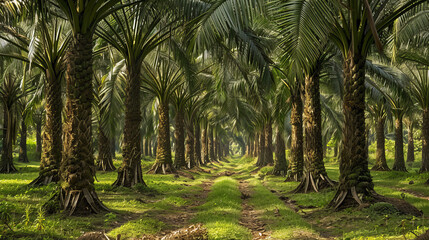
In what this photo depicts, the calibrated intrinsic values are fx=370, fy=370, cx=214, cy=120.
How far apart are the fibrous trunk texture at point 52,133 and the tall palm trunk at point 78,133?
4638mm

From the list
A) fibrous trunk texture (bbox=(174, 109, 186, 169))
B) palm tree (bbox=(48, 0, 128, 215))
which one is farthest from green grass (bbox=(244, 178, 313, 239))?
fibrous trunk texture (bbox=(174, 109, 186, 169))

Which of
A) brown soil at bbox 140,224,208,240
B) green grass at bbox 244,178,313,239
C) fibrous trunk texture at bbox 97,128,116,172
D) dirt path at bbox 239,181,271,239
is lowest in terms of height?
dirt path at bbox 239,181,271,239

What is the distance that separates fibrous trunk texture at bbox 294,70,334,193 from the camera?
14.8 metres

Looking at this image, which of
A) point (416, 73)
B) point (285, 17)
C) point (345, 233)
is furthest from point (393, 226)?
point (416, 73)

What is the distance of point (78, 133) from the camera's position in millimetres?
9461

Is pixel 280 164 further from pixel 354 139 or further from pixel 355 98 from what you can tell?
pixel 355 98

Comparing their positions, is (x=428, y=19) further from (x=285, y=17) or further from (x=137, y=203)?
(x=137, y=203)

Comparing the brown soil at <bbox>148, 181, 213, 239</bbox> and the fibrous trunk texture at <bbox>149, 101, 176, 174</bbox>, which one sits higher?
the fibrous trunk texture at <bbox>149, 101, 176, 174</bbox>

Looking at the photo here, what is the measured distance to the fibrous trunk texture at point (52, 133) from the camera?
13672 millimetres

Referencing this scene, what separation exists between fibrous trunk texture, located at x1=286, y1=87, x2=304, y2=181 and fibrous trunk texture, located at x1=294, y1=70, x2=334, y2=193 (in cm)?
343

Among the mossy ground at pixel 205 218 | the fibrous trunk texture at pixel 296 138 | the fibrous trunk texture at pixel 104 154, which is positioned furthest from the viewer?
the fibrous trunk texture at pixel 104 154

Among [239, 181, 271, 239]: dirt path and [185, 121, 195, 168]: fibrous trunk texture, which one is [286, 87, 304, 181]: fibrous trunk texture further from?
[185, 121, 195, 168]: fibrous trunk texture

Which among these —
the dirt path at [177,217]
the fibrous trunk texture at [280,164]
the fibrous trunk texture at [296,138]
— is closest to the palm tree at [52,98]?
the dirt path at [177,217]

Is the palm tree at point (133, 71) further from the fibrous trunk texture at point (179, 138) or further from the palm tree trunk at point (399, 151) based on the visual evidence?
the palm tree trunk at point (399, 151)
